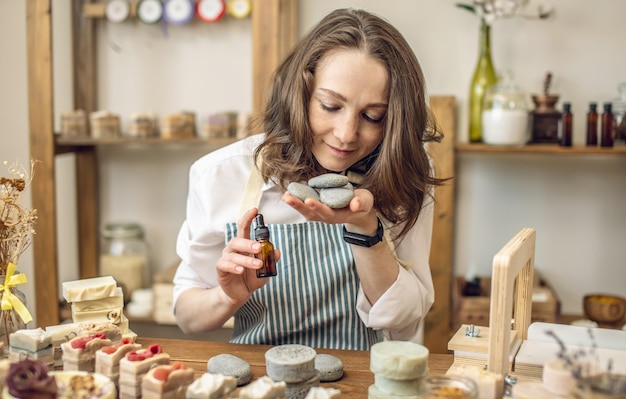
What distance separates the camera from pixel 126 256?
3.33 metres

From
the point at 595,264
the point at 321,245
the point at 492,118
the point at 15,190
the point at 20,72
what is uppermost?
the point at 20,72

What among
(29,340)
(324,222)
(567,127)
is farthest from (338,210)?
(567,127)

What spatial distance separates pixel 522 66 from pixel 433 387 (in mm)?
2236

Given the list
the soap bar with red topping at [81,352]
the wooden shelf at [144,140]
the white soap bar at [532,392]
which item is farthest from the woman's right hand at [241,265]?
the wooden shelf at [144,140]

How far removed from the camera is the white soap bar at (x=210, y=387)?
1.24m

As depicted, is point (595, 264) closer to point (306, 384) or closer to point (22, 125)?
point (306, 384)

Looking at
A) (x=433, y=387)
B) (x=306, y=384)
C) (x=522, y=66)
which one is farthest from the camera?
(x=522, y=66)

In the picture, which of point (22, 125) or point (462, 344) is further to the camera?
point (22, 125)

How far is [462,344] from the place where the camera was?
1.47 meters

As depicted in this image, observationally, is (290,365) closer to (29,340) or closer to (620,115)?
(29,340)

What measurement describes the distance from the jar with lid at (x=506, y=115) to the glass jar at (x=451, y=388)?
5.99ft

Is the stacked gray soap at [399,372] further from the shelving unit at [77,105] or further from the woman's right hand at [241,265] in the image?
the shelving unit at [77,105]

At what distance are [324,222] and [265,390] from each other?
557 millimetres

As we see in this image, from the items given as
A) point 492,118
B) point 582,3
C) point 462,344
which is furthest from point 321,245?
point 582,3
